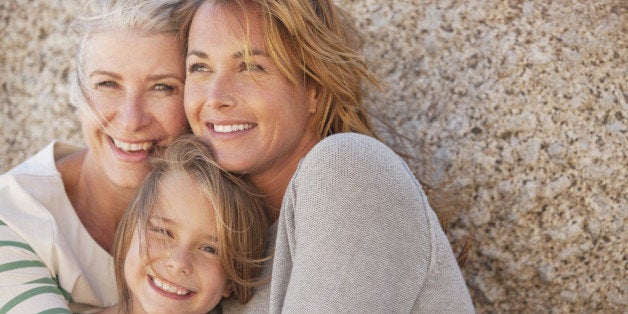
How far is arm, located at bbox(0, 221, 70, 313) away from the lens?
227 cm

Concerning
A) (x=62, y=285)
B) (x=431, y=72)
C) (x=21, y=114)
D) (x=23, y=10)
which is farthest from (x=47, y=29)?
(x=431, y=72)

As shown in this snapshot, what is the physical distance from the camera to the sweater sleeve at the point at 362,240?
1852 millimetres

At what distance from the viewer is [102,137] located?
2572 millimetres

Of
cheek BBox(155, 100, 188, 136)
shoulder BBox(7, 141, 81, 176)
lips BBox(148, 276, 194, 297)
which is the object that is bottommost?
lips BBox(148, 276, 194, 297)

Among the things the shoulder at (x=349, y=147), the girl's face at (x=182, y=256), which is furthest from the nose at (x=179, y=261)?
the shoulder at (x=349, y=147)

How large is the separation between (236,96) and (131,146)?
0.45 metres

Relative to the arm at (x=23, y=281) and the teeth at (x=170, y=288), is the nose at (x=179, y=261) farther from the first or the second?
the arm at (x=23, y=281)

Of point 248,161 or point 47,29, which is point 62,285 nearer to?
point 248,161

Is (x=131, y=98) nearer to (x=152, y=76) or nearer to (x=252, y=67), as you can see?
(x=152, y=76)

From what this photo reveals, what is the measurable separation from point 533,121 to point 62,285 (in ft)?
5.32

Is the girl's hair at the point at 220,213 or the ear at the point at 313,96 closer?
the girl's hair at the point at 220,213

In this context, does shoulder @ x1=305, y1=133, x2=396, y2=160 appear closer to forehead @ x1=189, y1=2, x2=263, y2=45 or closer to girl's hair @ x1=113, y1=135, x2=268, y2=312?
girl's hair @ x1=113, y1=135, x2=268, y2=312

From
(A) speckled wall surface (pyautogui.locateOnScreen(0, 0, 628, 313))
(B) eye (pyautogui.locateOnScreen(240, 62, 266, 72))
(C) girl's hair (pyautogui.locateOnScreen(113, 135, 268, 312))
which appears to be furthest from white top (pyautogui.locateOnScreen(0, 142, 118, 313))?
(A) speckled wall surface (pyautogui.locateOnScreen(0, 0, 628, 313))

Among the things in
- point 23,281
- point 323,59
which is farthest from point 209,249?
point 323,59
